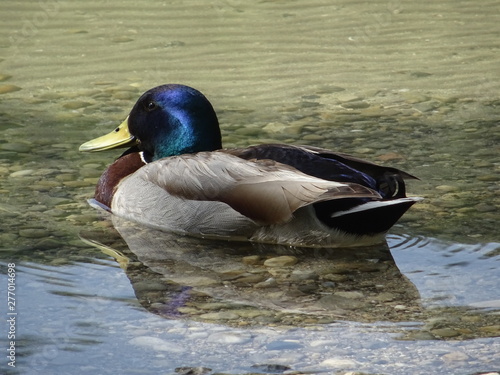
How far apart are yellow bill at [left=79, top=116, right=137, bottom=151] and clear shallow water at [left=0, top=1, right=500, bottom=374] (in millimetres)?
233

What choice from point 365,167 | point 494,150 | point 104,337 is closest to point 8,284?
point 104,337

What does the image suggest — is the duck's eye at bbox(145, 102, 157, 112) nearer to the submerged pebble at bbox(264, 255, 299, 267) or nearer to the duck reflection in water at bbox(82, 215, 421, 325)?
the duck reflection in water at bbox(82, 215, 421, 325)

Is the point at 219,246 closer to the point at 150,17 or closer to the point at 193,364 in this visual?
the point at 193,364

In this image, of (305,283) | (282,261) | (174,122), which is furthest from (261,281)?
(174,122)

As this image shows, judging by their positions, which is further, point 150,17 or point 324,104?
point 150,17

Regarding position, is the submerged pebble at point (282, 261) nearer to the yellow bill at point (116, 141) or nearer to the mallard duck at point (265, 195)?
the mallard duck at point (265, 195)

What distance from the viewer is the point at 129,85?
361 inches

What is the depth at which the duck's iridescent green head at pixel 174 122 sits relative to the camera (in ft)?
21.4

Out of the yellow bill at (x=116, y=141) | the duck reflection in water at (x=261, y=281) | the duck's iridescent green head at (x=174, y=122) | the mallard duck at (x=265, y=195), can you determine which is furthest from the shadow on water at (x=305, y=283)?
the yellow bill at (x=116, y=141)

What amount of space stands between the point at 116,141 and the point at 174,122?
1.59 feet

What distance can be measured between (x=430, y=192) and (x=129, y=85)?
133 inches

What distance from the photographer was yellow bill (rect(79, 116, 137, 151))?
684 cm

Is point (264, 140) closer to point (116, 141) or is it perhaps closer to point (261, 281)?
point (116, 141)

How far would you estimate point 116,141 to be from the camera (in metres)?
6.86
